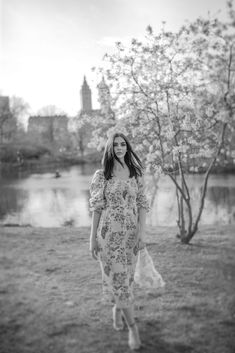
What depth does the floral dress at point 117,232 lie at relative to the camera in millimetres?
3449

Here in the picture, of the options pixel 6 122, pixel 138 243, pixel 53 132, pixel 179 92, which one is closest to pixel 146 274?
pixel 138 243

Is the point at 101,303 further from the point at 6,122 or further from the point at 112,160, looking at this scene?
the point at 6,122

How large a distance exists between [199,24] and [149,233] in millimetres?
4925

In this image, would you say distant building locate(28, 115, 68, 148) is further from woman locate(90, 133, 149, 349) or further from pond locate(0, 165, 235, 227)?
woman locate(90, 133, 149, 349)

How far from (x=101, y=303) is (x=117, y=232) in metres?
1.47

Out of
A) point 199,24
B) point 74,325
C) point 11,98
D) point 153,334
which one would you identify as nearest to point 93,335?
point 74,325

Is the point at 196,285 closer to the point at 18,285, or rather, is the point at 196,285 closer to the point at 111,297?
the point at 111,297

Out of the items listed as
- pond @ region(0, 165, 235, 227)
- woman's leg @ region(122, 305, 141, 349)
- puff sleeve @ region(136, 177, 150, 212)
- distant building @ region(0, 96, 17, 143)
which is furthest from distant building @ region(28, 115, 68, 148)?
woman's leg @ region(122, 305, 141, 349)

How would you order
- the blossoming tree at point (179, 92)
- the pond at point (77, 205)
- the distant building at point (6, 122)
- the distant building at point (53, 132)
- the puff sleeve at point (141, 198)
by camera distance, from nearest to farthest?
the puff sleeve at point (141, 198)
the blossoming tree at point (179, 92)
the pond at point (77, 205)
the distant building at point (6, 122)
the distant building at point (53, 132)

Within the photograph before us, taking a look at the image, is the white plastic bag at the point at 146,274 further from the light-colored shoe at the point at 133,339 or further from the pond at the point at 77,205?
the pond at the point at 77,205

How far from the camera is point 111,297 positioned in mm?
3572

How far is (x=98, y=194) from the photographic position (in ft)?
11.6

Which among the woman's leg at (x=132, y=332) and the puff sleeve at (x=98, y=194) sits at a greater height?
the puff sleeve at (x=98, y=194)

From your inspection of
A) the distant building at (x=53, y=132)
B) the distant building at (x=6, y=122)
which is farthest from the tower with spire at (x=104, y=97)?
the distant building at (x=53, y=132)
